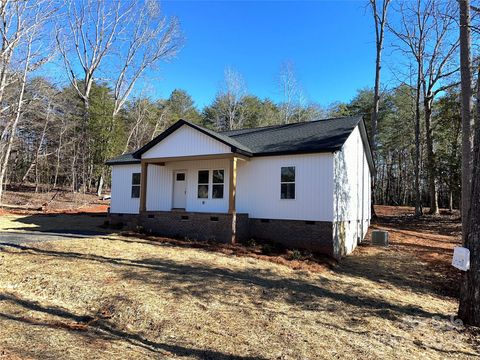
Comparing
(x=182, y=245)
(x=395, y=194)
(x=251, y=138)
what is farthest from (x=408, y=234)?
(x=395, y=194)

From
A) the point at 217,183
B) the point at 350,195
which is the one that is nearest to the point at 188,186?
the point at 217,183

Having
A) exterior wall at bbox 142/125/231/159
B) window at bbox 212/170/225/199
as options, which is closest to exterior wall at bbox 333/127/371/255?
exterior wall at bbox 142/125/231/159

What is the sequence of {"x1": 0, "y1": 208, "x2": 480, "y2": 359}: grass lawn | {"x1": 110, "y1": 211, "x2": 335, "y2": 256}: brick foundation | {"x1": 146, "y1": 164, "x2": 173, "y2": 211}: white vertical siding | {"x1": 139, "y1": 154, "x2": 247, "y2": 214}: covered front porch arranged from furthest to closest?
{"x1": 146, "y1": 164, "x2": 173, "y2": 211}: white vertical siding → {"x1": 139, "y1": 154, "x2": 247, "y2": 214}: covered front porch → {"x1": 110, "y1": 211, "x2": 335, "y2": 256}: brick foundation → {"x1": 0, "y1": 208, "x2": 480, "y2": 359}: grass lawn

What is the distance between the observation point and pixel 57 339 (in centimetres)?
436

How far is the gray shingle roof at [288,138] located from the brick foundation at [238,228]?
2559 millimetres

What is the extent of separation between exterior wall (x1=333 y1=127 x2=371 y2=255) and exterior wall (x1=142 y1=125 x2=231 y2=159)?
4346 mm

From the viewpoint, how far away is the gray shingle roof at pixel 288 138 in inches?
485

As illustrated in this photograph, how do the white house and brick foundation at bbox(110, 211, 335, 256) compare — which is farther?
the white house

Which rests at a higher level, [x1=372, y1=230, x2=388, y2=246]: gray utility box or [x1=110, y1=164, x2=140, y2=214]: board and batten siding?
[x1=110, y1=164, x2=140, y2=214]: board and batten siding

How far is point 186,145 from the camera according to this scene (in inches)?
539

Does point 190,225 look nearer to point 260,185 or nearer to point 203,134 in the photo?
point 260,185

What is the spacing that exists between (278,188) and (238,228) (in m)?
2.12

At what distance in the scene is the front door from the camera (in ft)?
49.8

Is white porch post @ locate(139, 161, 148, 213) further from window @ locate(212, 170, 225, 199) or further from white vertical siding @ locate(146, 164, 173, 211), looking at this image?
window @ locate(212, 170, 225, 199)
